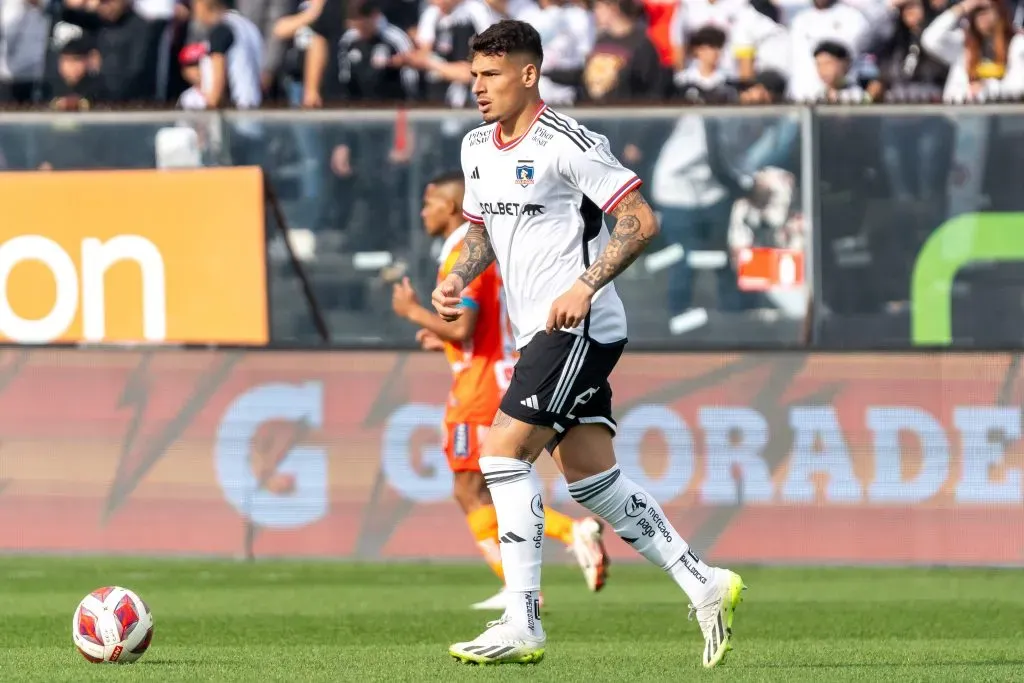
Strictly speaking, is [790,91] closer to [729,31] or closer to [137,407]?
[729,31]

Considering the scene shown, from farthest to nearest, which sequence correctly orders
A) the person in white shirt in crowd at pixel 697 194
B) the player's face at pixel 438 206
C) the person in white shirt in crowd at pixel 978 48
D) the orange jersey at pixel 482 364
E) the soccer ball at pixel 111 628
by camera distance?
1. the person in white shirt in crowd at pixel 978 48
2. the person in white shirt in crowd at pixel 697 194
3. the player's face at pixel 438 206
4. the orange jersey at pixel 482 364
5. the soccer ball at pixel 111 628

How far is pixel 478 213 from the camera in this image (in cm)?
777

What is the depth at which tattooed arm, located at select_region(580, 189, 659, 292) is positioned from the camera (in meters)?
7.13

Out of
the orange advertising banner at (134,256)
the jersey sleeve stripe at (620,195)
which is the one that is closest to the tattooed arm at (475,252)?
the jersey sleeve stripe at (620,195)

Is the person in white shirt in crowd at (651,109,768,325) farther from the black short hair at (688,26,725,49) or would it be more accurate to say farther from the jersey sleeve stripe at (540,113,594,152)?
the jersey sleeve stripe at (540,113,594,152)

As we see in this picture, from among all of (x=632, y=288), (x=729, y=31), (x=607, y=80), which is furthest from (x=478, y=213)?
(x=729, y=31)

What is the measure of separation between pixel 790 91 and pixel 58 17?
6243 mm

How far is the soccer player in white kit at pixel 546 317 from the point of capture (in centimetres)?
729

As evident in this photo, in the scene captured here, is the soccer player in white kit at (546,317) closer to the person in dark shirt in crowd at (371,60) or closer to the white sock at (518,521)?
the white sock at (518,521)

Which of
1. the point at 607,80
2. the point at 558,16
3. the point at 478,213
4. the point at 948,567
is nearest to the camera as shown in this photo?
the point at 478,213

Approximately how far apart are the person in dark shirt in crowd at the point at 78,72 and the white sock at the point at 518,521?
8995 millimetres

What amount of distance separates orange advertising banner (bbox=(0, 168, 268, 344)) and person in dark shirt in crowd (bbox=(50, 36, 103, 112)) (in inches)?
92.4

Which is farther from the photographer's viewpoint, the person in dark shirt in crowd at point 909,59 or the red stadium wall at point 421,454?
the person in dark shirt in crowd at point 909,59

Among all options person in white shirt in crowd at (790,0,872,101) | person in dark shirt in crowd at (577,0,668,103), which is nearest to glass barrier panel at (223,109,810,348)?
person in dark shirt in crowd at (577,0,668,103)
